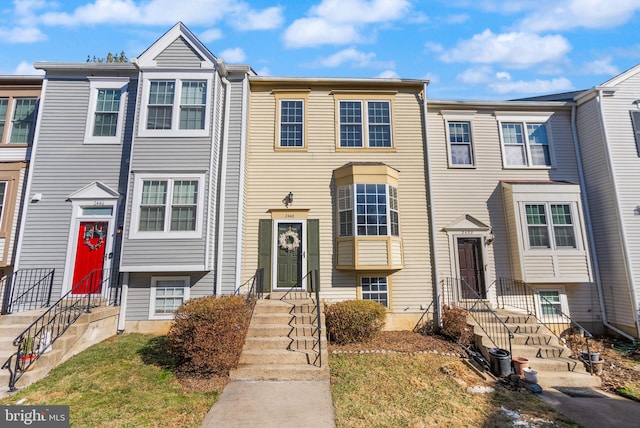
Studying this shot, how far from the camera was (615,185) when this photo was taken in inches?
386

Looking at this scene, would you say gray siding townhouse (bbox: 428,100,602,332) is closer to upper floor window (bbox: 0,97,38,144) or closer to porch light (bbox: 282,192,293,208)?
porch light (bbox: 282,192,293,208)

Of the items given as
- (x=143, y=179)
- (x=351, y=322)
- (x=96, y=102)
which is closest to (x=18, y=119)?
(x=96, y=102)

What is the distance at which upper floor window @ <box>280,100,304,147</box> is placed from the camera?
34.5ft

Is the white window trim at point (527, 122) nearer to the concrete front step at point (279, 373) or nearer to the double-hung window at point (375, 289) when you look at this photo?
the double-hung window at point (375, 289)

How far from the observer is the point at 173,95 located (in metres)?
9.27

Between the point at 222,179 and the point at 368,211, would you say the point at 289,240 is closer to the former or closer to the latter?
the point at 368,211

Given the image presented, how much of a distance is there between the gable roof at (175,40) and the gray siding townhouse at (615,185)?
1328cm

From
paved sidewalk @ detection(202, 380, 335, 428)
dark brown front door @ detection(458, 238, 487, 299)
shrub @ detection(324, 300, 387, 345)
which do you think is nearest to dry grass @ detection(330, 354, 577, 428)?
paved sidewalk @ detection(202, 380, 335, 428)

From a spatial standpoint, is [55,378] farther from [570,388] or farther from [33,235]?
[570,388]

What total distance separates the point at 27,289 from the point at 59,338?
347 cm

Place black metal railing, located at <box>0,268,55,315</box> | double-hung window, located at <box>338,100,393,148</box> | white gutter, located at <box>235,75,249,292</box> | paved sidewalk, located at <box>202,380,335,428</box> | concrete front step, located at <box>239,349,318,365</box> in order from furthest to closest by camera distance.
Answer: double-hung window, located at <box>338,100,393,148</box>
white gutter, located at <box>235,75,249,292</box>
black metal railing, located at <box>0,268,55,315</box>
concrete front step, located at <box>239,349,318,365</box>
paved sidewalk, located at <box>202,380,335,428</box>

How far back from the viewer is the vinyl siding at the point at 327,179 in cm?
966

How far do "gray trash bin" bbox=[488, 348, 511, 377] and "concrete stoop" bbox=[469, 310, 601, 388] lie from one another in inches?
19.3

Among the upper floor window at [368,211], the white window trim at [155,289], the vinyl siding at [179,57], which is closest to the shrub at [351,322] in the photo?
the upper floor window at [368,211]
